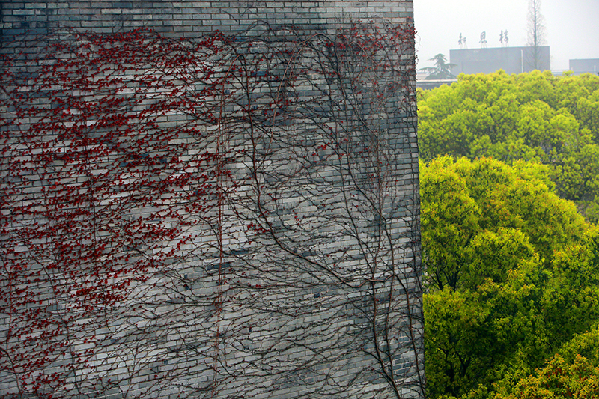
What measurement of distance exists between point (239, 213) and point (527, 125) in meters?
15.7

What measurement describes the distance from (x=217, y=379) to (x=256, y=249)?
1704 millimetres

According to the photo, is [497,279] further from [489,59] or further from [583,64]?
[583,64]

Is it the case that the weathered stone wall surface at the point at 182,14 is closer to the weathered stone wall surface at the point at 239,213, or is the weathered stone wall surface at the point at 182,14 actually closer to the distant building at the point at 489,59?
the weathered stone wall surface at the point at 239,213

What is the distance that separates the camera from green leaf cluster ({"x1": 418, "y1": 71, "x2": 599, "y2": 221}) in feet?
55.3

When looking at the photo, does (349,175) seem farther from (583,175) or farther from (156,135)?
(583,175)

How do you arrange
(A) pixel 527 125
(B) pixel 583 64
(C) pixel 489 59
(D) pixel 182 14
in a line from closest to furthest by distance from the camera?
(D) pixel 182 14 → (A) pixel 527 125 → (C) pixel 489 59 → (B) pixel 583 64

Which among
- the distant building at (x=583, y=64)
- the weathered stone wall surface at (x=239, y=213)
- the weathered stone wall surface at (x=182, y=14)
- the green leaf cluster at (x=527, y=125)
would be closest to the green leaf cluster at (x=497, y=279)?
the weathered stone wall surface at (x=239, y=213)

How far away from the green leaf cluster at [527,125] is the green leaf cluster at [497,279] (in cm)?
430

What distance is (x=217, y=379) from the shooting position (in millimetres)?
5918

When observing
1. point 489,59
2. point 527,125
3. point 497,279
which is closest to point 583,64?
point 489,59

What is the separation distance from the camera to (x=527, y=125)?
18031 mm

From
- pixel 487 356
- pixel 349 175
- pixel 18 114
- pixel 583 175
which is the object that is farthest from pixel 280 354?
pixel 583 175

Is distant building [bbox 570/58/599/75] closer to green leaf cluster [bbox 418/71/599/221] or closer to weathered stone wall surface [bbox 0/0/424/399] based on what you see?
green leaf cluster [bbox 418/71/599/221]

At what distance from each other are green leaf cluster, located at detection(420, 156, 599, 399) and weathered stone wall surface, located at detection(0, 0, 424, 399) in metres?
3.20
